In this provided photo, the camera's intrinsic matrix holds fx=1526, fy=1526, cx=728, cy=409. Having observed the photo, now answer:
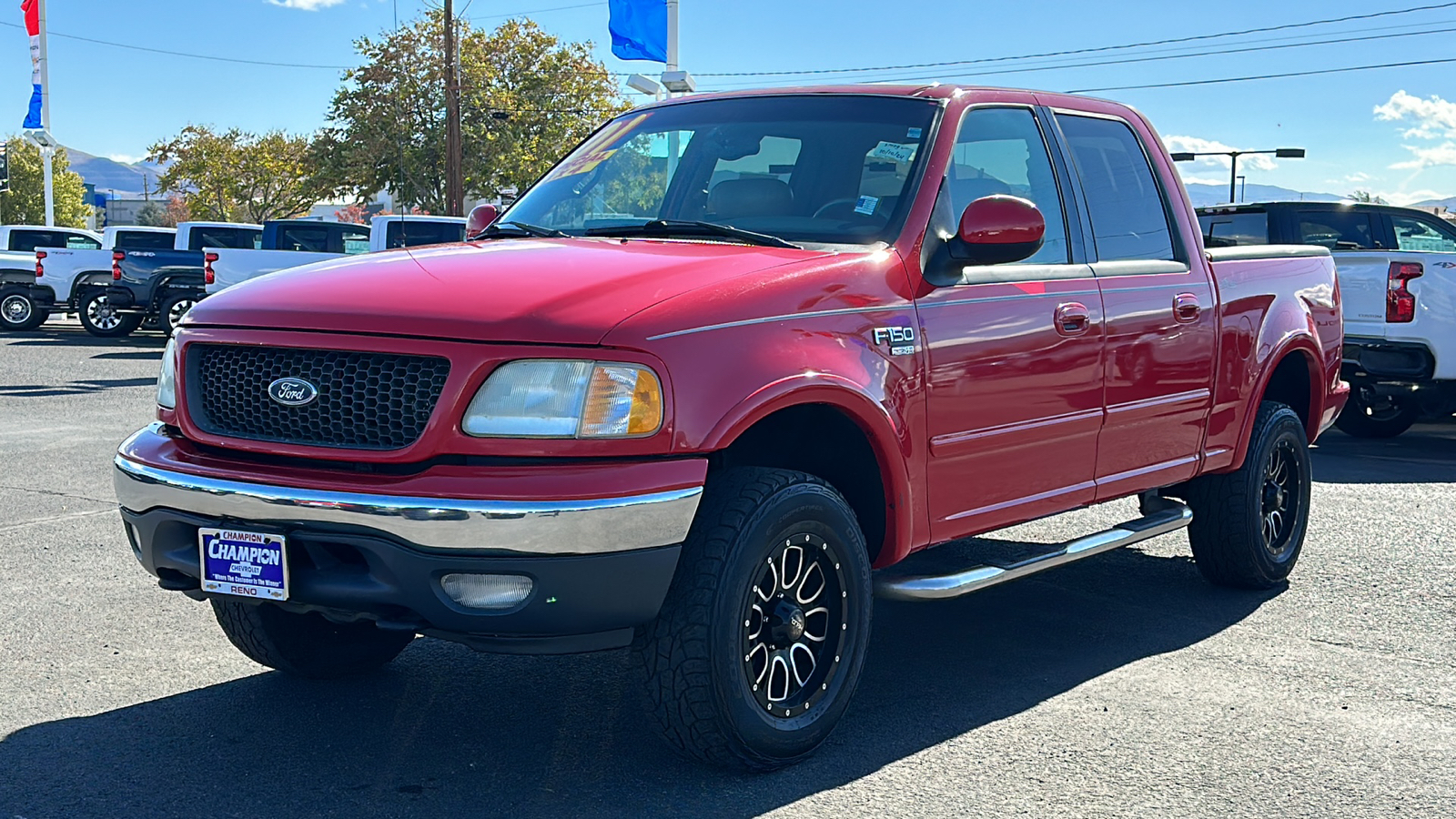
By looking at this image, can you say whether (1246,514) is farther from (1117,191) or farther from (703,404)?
(703,404)

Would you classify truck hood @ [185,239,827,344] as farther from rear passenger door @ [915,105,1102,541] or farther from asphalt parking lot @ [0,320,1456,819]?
asphalt parking lot @ [0,320,1456,819]

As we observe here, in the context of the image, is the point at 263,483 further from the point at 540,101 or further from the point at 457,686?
the point at 540,101

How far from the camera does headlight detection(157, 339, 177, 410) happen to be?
13.6ft

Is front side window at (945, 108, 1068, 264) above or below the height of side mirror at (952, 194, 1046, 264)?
above

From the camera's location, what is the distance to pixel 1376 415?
1249cm

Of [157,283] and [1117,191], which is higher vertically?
[1117,191]

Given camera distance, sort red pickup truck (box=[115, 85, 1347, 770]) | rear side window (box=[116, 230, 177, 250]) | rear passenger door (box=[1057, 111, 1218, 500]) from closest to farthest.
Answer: red pickup truck (box=[115, 85, 1347, 770]) < rear passenger door (box=[1057, 111, 1218, 500]) < rear side window (box=[116, 230, 177, 250])

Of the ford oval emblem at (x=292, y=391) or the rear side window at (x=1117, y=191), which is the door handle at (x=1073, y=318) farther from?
the ford oval emblem at (x=292, y=391)

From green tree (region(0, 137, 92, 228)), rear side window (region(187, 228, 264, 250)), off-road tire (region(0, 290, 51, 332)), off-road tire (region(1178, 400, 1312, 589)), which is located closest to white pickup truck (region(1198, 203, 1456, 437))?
off-road tire (region(1178, 400, 1312, 589))

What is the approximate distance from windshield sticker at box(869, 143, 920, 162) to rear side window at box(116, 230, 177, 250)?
22.2 m

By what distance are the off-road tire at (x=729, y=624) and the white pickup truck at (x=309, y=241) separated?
51.0 feet

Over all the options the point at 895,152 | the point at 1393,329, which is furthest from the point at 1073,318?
the point at 1393,329

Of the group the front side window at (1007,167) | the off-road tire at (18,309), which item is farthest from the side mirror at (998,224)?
the off-road tire at (18,309)

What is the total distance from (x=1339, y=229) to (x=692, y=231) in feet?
32.5
